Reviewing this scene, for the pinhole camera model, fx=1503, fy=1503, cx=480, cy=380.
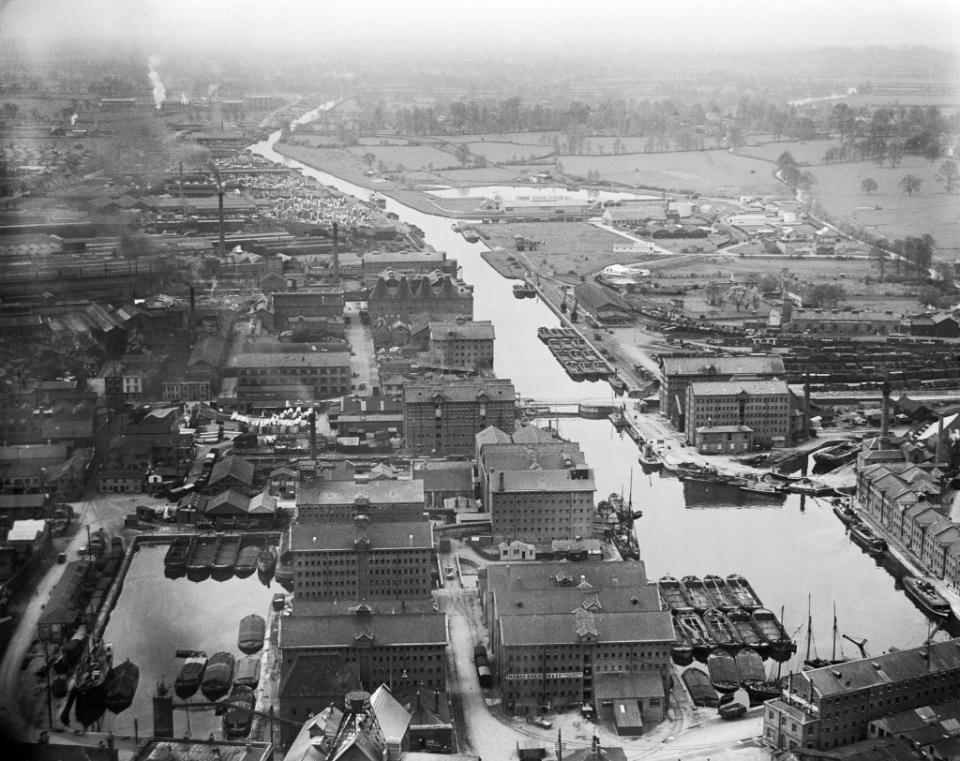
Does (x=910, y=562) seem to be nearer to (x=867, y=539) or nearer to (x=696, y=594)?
(x=867, y=539)

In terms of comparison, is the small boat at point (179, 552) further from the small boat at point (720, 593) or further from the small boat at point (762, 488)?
the small boat at point (762, 488)

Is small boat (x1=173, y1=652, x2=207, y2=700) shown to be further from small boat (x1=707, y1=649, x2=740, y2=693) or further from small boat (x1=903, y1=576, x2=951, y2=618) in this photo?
small boat (x1=903, y1=576, x2=951, y2=618)

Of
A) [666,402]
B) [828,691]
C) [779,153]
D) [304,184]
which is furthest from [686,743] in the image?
[779,153]

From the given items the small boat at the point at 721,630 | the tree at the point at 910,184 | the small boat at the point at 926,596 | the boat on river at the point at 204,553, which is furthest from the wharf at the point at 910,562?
the tree at the point at 910,184

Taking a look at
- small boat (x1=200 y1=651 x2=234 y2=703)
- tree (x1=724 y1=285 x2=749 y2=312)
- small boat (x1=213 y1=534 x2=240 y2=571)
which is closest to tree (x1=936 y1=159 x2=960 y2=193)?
tree (x1=724 y1=285 x2=749 y2=312)


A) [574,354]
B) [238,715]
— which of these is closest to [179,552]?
[238,715]
